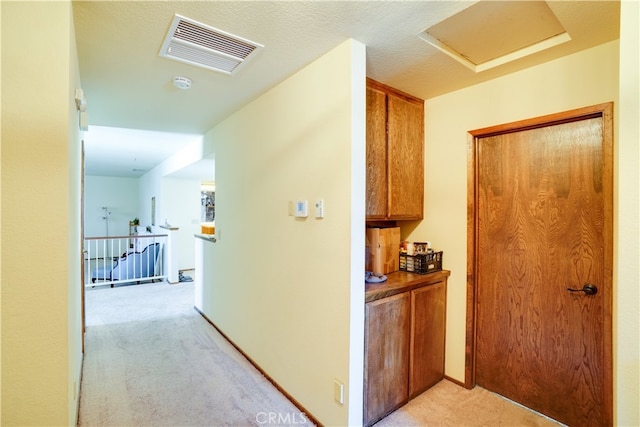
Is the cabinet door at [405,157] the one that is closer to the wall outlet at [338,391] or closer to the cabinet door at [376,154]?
the cabinet door at [376,154]

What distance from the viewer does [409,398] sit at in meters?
2.19

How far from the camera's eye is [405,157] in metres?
2.43

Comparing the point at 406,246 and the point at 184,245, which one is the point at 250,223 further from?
the point at 184,245

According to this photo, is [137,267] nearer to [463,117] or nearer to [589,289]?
[463,117]

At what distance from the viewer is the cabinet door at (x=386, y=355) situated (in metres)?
1.91

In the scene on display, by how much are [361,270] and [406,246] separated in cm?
86

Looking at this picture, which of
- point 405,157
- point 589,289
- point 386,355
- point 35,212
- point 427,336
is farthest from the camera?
point 405,157

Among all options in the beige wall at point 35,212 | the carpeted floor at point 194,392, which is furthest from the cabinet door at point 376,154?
the beige wall at point 35,212

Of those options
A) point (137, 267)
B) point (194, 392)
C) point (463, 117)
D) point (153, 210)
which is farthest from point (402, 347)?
point (153, 210)

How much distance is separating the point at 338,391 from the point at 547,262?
1.58 meters

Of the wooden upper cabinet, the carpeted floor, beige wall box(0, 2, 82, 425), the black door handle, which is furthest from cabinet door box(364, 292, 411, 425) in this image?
beige wall box(0, 2, 82, 425)

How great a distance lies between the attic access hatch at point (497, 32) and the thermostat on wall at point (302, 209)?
1.20 metres

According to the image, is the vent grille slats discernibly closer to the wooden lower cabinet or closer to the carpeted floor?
the wooden lower cabinet

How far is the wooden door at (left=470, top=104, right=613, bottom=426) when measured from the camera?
1.83 meters
